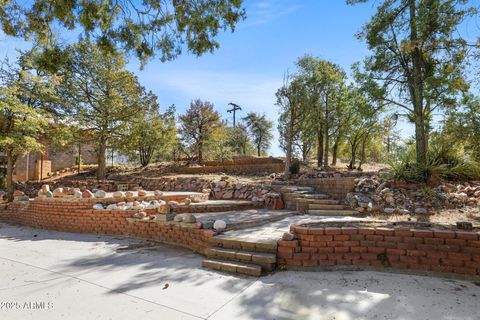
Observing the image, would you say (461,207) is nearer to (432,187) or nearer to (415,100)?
(432,187)

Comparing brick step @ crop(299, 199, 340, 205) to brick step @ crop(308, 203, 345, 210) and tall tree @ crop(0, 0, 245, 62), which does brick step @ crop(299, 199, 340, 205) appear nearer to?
brick step @ crop(308, 203, 345, 210)

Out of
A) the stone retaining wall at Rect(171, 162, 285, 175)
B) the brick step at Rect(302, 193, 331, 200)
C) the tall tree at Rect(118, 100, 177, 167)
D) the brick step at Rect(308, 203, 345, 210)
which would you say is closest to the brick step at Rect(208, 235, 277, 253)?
the brick step at Rect(308, 203, 345, 210)

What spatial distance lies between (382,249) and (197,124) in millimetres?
13929

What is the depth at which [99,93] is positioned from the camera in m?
11.9

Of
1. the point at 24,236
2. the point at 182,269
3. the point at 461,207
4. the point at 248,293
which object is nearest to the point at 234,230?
the point at 182,269

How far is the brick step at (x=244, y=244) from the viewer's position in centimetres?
338

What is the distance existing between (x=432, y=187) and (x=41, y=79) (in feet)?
41.9

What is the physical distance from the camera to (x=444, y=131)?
795 cm

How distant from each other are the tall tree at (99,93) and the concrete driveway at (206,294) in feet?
30.0

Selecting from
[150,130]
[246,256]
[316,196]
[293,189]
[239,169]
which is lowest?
[246,256]

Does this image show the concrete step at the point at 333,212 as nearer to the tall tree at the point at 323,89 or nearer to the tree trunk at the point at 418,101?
the tree trunk at the point at 418,101

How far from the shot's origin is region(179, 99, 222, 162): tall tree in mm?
15859

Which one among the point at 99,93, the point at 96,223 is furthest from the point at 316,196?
the point at 99,93

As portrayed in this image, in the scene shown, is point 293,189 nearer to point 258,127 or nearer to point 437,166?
point 437,166
